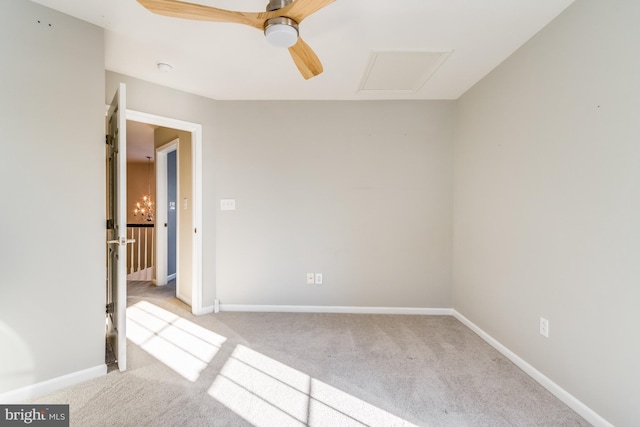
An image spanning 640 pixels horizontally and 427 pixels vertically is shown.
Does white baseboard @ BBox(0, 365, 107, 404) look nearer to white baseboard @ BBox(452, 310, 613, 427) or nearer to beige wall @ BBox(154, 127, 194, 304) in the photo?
beige wall @ BBox(154, 127, 194, 304)

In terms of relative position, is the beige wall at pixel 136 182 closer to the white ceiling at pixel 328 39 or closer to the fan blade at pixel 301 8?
the white ceiling at pixel 328 39

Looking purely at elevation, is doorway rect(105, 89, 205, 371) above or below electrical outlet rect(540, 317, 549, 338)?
above

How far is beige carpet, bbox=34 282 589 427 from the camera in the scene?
1591 millimetres

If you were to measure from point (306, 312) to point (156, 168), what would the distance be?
3.05 metres

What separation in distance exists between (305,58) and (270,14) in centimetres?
38

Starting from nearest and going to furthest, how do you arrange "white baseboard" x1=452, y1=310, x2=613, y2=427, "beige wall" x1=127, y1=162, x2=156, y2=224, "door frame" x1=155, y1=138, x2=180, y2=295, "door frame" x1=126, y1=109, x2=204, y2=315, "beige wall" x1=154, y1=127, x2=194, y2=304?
"white baseboard" x1=452, y1=310, x2=613, y2=427, "door frame" x1=126, y1=109, x2=204, y2=315, "beige wall" x1=154, y1=127, x2=194, y2=304, "door frame" x1=155, y1=138, x2=180, y2=295, "beige wall" x1=127, y1=162, x2=156, y2=224

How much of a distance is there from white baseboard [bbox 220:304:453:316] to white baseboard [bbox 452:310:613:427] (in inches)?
23.3

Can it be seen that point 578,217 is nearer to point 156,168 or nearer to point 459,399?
point 459,399

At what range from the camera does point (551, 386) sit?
1.83 metres

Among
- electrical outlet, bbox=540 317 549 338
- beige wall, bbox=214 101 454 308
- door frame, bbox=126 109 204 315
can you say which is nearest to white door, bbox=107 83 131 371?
door frame, bbox=126 109 204 315

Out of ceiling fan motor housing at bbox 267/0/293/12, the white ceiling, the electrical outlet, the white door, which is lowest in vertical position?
the electrical outlet

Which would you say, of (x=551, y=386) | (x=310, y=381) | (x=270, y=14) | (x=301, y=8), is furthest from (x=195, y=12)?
(x=551, y=386)

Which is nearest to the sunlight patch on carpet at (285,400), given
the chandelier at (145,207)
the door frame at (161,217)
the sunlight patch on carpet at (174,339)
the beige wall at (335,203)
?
the sunlight patch on carpet at (174,339)

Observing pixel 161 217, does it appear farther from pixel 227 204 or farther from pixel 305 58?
pixel 305 58
